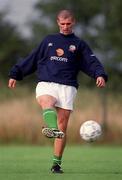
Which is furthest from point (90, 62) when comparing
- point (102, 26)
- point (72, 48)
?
point (102, 26)

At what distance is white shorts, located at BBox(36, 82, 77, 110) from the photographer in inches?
432

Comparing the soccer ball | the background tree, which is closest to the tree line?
the background tree

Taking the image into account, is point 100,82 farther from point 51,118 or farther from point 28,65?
point 28,65

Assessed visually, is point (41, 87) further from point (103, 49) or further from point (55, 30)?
point (55, 30)

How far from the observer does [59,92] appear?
11016mm

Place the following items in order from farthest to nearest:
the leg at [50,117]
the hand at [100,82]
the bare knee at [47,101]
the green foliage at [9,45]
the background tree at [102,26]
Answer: the green foliage at [9,45] < the background tree at [102,26] < the hand at [100,82] < the bare knee at [47,101] < the leg at [50,117]

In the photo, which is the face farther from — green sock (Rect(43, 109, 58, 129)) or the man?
green sock (Rect(43, 109, 58, 129))

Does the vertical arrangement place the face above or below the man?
above

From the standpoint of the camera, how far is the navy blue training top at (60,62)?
435 inches

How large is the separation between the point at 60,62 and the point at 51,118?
77 cm

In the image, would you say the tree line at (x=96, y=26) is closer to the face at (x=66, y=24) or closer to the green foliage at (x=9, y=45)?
the green foliage at (x=9, y=45)

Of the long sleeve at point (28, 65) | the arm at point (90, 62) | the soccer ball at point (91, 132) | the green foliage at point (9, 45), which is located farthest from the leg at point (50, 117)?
the green foliage at point (9, 45)

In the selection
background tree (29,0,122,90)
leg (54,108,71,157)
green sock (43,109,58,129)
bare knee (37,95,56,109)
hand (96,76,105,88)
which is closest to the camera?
green sock (43,109,58,129)

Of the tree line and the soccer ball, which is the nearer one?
the soccer ball
